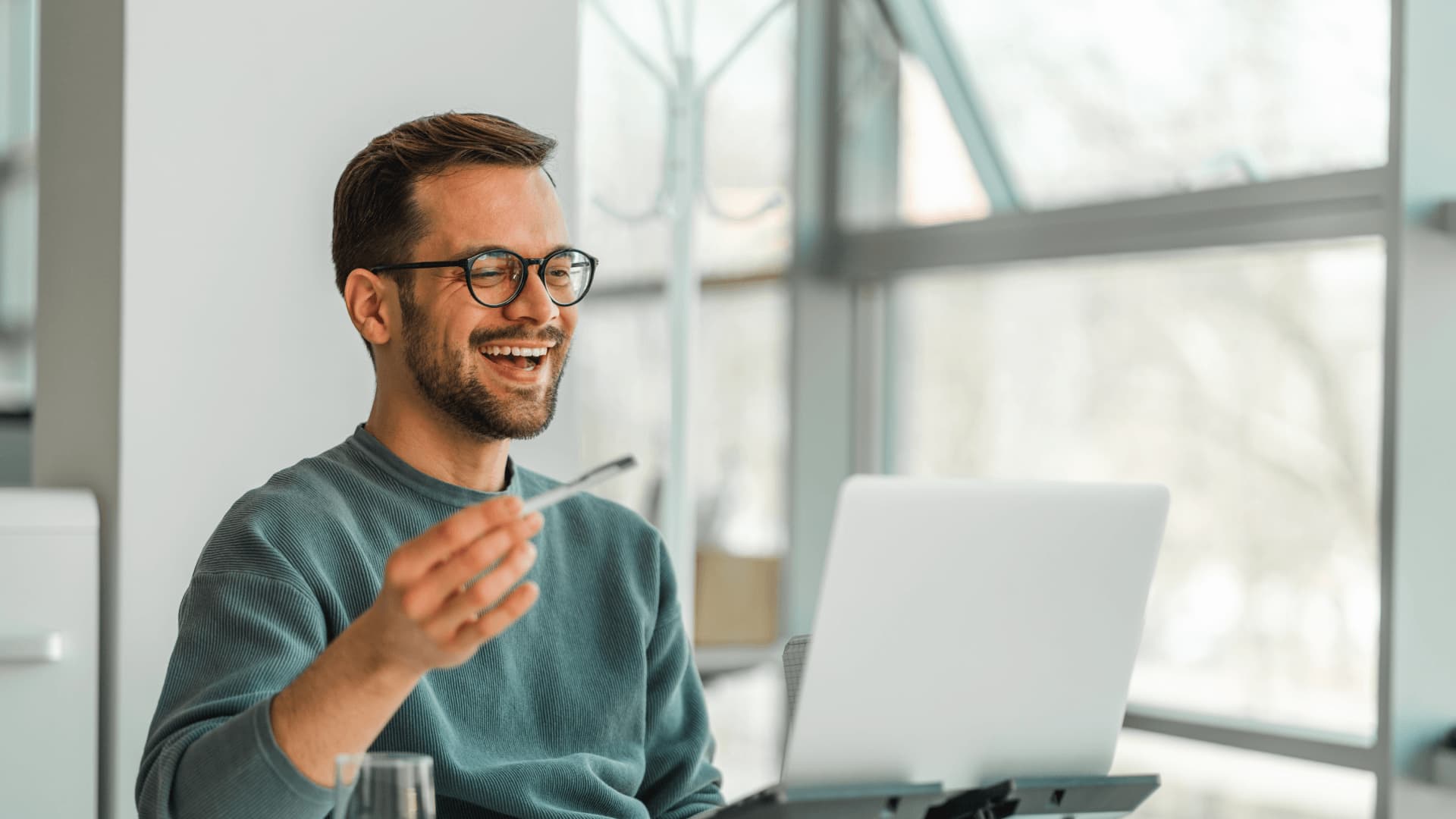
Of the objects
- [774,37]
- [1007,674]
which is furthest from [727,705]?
[1007,674]

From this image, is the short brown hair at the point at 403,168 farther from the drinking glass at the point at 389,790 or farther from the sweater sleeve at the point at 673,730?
the drinking glass at the point at 389,790

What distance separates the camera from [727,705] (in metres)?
3.65

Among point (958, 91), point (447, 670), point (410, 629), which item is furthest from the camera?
point (958, 91)

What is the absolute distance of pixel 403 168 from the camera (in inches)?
60.8

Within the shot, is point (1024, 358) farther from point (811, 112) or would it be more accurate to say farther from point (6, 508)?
point (6, 508)

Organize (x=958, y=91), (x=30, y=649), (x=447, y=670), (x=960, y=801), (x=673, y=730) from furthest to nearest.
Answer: (x=958, y=91) → (x=30, y=649) → (x=673, y=730) → (x=447, y=670) → (x=960, y=801)

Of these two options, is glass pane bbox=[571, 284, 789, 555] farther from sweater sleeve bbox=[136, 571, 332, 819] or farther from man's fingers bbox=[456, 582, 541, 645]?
man's fingers bbox=[456, 582, 541, 645]

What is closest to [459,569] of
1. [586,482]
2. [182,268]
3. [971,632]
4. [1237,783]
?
[586,482]

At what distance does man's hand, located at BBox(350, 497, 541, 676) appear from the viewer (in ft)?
3.35

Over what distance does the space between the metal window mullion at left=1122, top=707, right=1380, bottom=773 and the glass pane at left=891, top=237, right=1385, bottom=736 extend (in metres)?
0.06

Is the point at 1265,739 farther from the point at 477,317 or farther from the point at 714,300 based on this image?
the point at 477,317

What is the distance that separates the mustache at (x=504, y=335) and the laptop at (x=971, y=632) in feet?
1.70

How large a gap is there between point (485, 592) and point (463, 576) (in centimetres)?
2

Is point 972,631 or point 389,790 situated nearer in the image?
point 389,790
